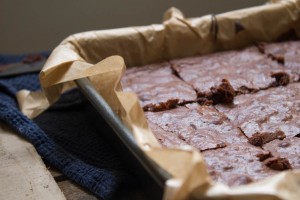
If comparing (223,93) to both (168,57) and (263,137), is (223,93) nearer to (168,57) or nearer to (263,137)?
(263,137)

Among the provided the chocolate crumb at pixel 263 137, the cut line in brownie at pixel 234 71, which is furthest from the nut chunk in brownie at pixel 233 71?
the chocolate crumb at pixel 263 137

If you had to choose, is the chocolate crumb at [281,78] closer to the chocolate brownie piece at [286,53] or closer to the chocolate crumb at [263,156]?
the chocolate brownie piece at [286,53]

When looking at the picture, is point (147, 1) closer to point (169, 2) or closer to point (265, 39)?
point (169, 2)

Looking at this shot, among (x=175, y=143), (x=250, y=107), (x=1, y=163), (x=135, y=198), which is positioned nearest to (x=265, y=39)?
(x=250, y=107)

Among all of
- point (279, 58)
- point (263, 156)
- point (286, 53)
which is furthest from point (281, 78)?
point (263, 156)

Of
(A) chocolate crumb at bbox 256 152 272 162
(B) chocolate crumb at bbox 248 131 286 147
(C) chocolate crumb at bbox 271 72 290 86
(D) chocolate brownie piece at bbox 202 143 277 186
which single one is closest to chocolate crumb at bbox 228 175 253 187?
(D) chocolate brownie piece at bbox 202 143 277 186

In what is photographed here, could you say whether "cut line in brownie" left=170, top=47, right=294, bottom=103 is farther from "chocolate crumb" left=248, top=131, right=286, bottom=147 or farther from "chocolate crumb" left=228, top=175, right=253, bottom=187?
"chocolate crumb" left=228, top=175, right=253, bottom=187
